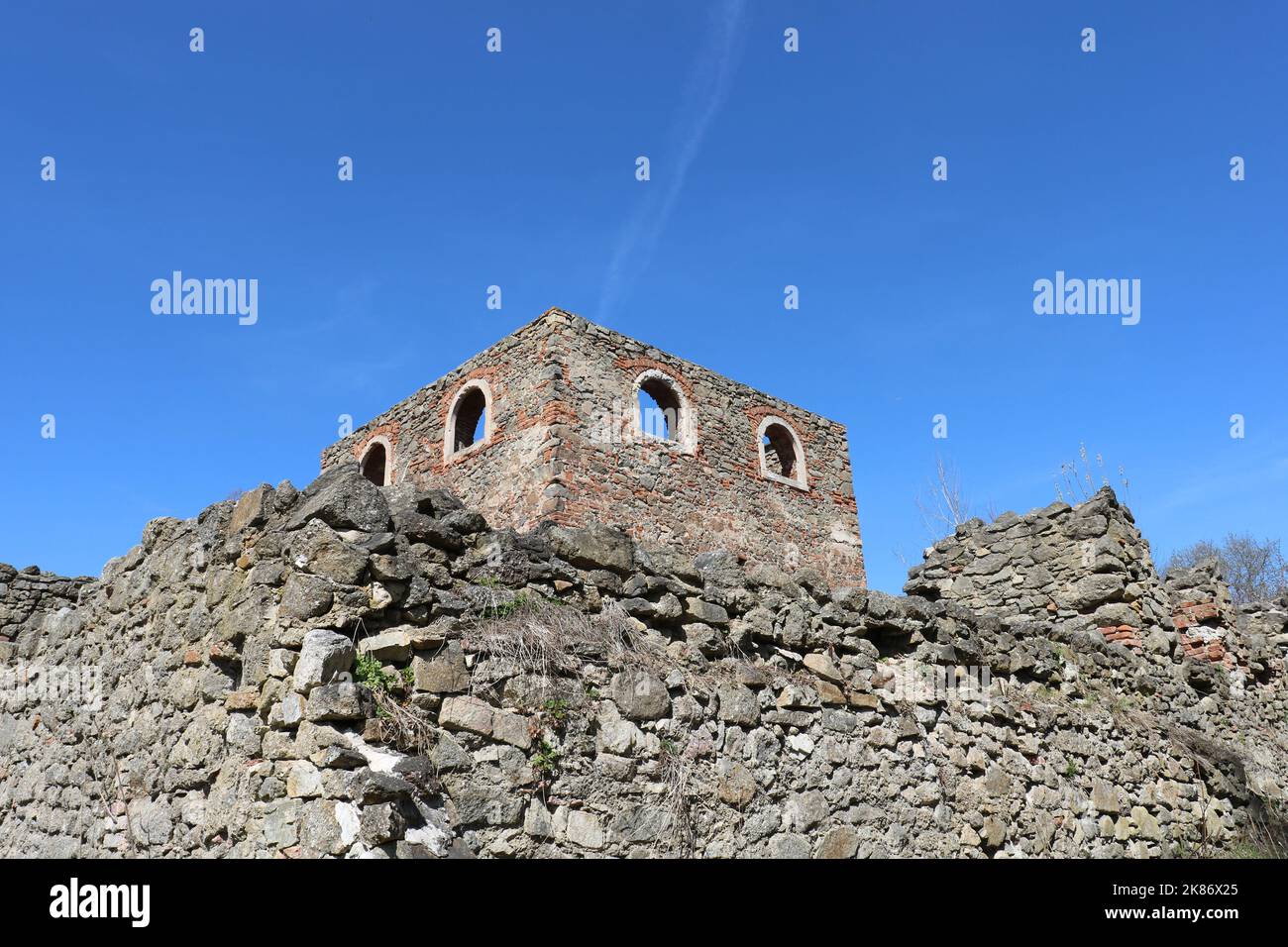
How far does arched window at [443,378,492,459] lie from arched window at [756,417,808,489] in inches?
179

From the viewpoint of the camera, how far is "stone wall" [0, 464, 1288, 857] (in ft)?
12.5

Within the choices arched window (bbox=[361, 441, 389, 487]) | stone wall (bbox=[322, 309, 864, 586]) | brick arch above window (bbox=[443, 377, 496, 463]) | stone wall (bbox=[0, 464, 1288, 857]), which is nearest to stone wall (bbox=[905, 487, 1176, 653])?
stone wall (bbox=[0, 464, 1288, 857])

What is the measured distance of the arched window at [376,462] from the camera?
49.3 ft

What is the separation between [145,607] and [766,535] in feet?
33.2

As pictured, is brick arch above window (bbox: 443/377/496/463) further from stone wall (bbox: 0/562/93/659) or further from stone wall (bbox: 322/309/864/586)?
stone wall (bbox: 0/562/93/659)

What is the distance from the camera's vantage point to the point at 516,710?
4.11 metres

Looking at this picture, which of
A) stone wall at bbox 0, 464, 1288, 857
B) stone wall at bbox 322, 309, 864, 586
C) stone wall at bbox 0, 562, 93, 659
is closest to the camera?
stone wall at bbox 0, 464, 1288, 857

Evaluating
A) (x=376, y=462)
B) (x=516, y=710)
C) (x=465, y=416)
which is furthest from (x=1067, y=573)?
(x=376, y=462)

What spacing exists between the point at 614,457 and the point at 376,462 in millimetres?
4883

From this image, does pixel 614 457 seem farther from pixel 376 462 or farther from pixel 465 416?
pixel 376 462

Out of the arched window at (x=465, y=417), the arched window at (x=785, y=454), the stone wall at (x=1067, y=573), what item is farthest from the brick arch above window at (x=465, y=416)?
the stone wall at (x=1067, y=573)

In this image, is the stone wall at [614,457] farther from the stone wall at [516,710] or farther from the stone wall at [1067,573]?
the stone wall at [516,710]
